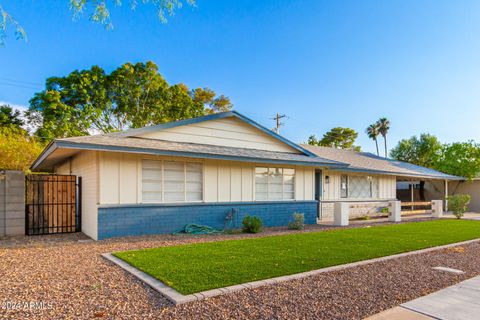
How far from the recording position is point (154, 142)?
10109 mm

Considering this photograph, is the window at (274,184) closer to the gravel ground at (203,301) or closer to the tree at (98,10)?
the gravel ground at (203,301)

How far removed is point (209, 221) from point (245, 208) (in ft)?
5.20

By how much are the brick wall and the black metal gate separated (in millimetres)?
755

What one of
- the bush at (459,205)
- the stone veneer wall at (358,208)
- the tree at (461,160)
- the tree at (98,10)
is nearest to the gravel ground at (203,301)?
the tree at (98,10)

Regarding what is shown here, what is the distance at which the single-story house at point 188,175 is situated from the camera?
29.6ft

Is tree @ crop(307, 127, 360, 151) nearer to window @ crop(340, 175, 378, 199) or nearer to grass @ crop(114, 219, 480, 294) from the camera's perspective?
window @ crop(340, 175, 378, 199)

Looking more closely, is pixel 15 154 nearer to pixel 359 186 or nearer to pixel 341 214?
pixel 341 214

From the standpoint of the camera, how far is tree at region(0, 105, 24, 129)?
Result: 24.7m

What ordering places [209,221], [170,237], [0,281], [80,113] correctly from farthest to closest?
[80,113] < [209,221] < [170,237] < [0,281]

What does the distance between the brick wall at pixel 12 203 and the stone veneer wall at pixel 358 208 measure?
12.7 metres

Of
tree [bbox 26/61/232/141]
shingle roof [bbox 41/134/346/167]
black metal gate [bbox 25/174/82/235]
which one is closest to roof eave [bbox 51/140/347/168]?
shingle roof [bbox 41/134/346/167]

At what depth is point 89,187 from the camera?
32.1ft

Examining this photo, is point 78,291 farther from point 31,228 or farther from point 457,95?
point 457,95

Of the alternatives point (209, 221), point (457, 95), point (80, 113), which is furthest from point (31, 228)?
point (457, 95)
